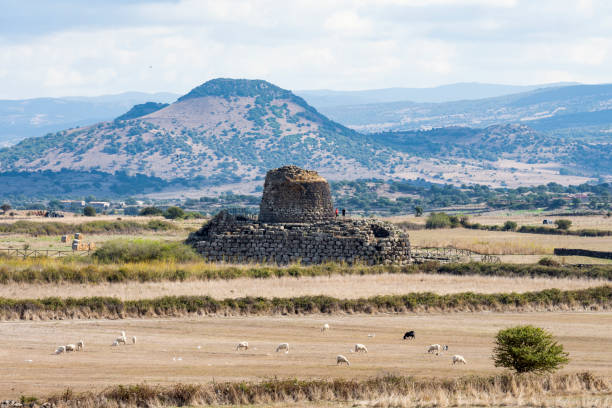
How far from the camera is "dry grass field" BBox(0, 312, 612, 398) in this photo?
20469 mm

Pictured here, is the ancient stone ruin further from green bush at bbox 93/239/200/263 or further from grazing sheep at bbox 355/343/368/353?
grazing sheep at bbox 355/343/368/353

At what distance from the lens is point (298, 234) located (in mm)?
40688

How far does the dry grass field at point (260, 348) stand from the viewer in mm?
20469

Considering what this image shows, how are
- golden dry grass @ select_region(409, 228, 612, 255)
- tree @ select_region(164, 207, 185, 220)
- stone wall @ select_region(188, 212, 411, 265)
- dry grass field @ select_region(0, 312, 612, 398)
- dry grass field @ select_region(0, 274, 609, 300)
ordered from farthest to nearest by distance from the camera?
tree @ select_region(164, 207, 185, 220) < golden dry grass @ select_region(409, 228, 612, 255) < stone wall @ select_region(188, 212, 411, 265) < dry grass field @ select_region(0, 274, 609, 300) < dry grass field @ select_region(0, 312, 612, 398)

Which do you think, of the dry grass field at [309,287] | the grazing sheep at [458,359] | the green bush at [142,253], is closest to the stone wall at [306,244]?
the green bush at [142,253]

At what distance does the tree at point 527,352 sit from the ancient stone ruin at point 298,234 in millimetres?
19427

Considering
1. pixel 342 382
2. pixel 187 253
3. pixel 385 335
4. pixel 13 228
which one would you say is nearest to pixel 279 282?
pixel 187 253

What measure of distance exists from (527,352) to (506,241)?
37847 millimetres

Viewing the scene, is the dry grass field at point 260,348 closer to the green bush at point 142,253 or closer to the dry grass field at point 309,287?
the dry grass field at point 309,287

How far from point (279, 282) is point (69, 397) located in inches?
683

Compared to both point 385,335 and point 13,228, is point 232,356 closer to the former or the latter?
point 385,335

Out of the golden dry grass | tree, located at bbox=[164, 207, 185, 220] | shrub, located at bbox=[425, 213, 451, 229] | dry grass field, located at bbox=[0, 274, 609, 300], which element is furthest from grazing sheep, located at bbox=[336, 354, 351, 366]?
tree, located at bbox=[164, 207, 185, 220]

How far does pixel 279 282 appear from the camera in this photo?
34.9m

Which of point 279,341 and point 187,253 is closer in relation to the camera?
point 279,341
